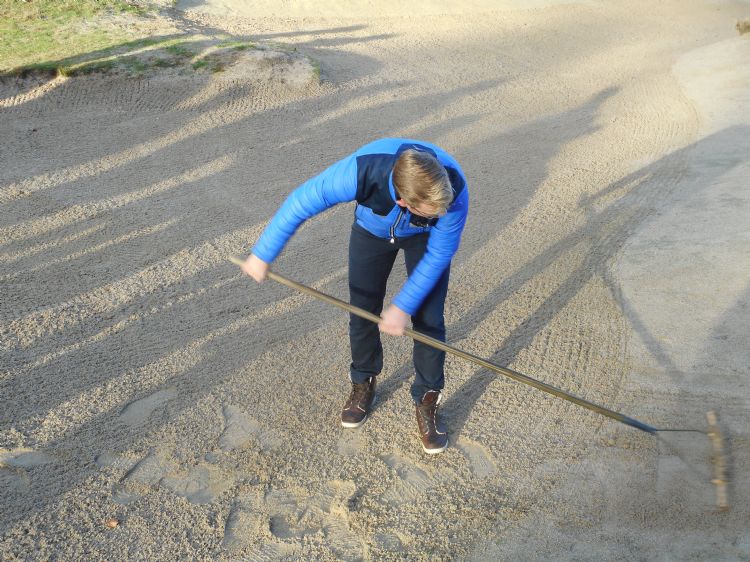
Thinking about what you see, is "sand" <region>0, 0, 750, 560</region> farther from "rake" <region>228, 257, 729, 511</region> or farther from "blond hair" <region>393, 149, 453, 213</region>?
"blond hair" <region>393, 149, 453, 213</region>

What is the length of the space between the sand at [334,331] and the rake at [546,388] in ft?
0.23

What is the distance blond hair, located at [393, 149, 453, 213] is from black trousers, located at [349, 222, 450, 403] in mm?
610

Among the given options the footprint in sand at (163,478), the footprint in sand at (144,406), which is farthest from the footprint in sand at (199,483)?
the footprint in sand at (144,406)

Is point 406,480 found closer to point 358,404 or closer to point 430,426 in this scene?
point 430,426

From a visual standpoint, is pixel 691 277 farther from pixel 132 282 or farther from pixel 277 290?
pixel 132 282

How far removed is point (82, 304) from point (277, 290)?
54.8 inches

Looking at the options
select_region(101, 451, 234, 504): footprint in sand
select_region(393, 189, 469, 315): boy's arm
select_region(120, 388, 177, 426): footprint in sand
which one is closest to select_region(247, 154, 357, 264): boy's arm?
select_region(393, 189, 469, 315): boy's arm

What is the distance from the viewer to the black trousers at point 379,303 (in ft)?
11.7

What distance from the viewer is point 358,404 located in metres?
4.13

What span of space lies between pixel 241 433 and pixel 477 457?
1.34 metres

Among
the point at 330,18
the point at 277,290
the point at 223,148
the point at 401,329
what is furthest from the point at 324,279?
the point at 330,18

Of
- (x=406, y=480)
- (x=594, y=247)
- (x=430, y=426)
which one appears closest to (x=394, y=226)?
(x=430, y=426)

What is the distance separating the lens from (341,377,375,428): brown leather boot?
409 centimetres

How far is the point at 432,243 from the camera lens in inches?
129
